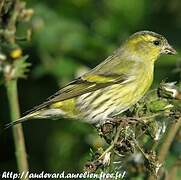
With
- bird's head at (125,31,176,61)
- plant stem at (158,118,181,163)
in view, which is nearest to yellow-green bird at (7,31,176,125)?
bird's head at (125,31,176,61)

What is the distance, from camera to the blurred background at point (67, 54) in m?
6.87

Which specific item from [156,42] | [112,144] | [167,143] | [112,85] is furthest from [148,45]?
[112,144]

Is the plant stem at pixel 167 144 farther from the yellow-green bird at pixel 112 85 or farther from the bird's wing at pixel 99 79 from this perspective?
the bird's wing at pixel 99 79

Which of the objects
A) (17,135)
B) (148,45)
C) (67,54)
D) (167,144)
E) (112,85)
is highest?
(17,135)

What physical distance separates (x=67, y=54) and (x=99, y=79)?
1476 mm

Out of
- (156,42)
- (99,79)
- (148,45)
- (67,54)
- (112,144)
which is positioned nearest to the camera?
(112,144)

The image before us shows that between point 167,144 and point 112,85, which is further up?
point 167,144

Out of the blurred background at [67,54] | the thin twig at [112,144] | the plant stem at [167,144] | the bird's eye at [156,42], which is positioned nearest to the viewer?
the thin twig at [112,144]

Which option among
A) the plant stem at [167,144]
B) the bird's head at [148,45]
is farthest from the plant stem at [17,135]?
the bird's head at [148,45]

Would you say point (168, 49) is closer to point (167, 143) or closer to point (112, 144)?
point (167, 143)

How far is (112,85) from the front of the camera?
5934mm

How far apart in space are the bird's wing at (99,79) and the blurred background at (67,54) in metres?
0.53

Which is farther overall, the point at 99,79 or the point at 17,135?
the point at 99,79

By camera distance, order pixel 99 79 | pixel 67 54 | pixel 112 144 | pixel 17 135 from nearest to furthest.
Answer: pixel 112 144, pixel 17 135, pixel 99 79, pixel 67 54
